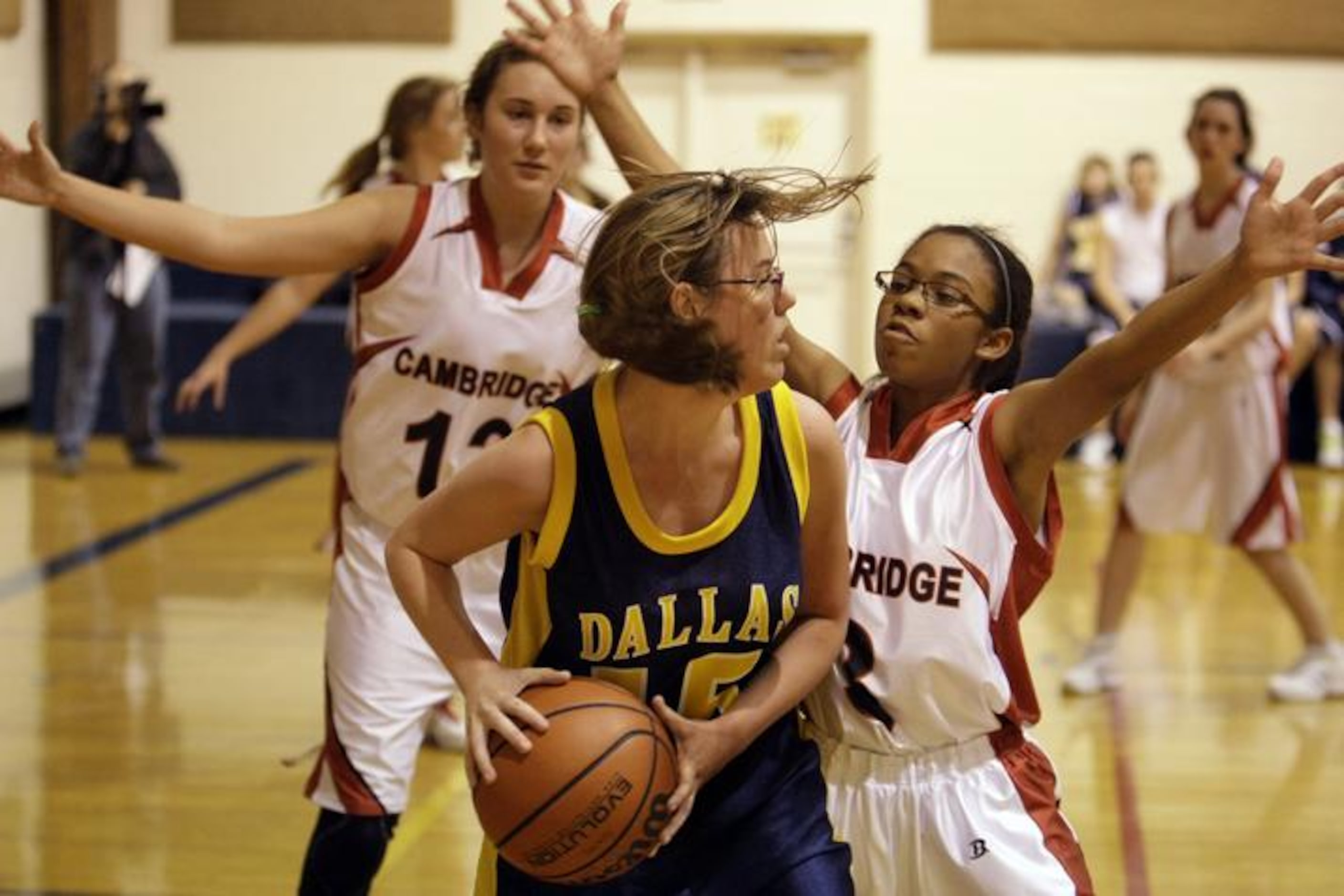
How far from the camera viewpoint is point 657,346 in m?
2.56

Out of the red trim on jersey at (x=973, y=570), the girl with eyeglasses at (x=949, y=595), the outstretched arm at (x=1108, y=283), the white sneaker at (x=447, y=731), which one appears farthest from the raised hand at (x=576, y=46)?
the outstretched arm at (x=1108, y=283)

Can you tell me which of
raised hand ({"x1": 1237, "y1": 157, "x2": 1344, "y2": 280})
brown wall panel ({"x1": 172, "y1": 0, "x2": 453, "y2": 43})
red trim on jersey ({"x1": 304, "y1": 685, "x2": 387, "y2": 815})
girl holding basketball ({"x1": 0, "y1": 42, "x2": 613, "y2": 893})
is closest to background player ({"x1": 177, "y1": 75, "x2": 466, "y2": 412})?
girl holding basketball ({"x1": 0, "y1": 42, "x2": 613, "y2": 893})

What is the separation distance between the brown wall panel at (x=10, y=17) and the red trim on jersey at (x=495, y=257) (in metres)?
9.23

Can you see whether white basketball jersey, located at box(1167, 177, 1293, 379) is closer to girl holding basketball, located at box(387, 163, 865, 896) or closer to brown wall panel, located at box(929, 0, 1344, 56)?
girl holding basketball, located at box(387, 163, 865, 896)

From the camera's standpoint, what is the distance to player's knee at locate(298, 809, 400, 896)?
367cm

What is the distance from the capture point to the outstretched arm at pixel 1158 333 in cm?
262

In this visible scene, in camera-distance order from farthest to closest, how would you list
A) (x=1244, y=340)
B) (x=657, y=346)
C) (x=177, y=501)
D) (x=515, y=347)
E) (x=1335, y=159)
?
(x=1335, y=159) → (x=177, y=501) → (x=1244, y=340) → (x=515, y=347) → (x=657, y=346)

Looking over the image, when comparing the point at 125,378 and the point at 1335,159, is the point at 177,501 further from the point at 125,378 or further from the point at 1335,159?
the point at 1335,159

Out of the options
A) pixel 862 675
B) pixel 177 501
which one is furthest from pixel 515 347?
pixel 177 501

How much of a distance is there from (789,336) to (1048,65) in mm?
10533

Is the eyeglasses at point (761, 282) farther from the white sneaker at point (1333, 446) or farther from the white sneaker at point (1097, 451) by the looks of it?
the white sneaker at point (1333, 446)

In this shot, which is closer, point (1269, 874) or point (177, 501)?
point (1269, 874)

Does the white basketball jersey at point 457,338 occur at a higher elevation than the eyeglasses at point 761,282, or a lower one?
lower

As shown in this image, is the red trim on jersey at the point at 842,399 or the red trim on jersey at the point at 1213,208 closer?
the red trim on jersey at the point at 842,399
